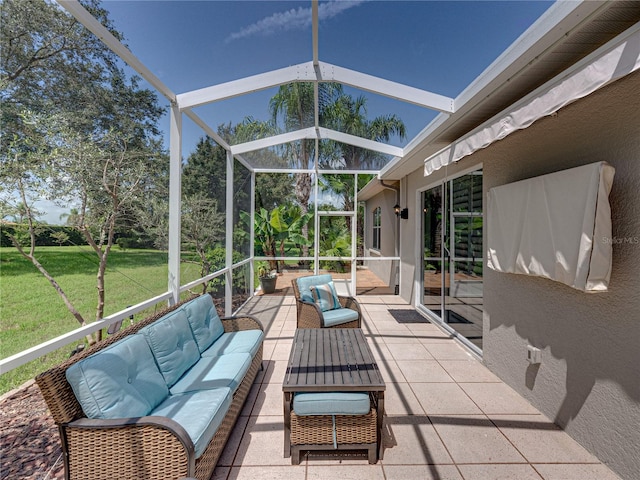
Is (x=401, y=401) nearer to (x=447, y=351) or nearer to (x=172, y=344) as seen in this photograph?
(x=447, y=351)

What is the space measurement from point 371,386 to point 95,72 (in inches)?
152

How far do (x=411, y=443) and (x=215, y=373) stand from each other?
6.30 ft

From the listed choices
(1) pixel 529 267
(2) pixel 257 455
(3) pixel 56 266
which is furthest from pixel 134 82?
(1) pixel 529 267

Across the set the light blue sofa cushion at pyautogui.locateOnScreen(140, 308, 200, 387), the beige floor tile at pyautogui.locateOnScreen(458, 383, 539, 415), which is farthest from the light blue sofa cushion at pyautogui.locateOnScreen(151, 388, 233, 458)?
the beige floor tile at pyautogui.locateOnScreen(458, 383, 539, 415)

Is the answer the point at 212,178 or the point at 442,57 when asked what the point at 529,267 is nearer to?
the point at 442,57

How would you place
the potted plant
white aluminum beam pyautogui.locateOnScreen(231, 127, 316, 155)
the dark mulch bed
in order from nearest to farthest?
the dark mulch bed
white aluminum beam pyautogui.locateOnScreen(231, 127, 316, 155)
the potted plant

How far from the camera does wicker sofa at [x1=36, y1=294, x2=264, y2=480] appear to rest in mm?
1775

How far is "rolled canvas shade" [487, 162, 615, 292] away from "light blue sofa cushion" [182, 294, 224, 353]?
3.63 meters

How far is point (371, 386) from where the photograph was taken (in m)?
2.32

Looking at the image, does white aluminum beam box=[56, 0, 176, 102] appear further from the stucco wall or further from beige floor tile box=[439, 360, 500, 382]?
beige floor tile box=[439, 360, 500, 382]

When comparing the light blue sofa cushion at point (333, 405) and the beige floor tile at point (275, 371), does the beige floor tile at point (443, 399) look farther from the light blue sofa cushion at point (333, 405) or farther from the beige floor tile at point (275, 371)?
the beige floor tile at point (275, 371)

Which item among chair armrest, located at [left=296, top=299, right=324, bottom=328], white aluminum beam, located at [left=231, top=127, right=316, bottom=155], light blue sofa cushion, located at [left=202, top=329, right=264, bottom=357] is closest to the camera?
light blue sofa cushion, located at [left=202, top=329, right=264, bottom=357]

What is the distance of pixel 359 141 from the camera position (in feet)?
21.4

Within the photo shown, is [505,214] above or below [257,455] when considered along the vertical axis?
above
